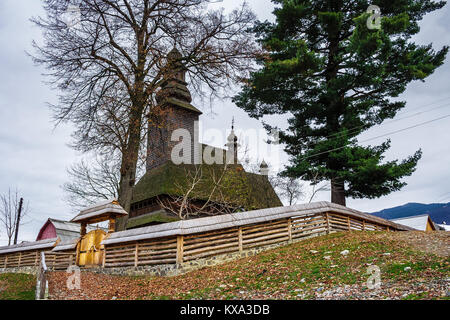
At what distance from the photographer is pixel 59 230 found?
38375 mm

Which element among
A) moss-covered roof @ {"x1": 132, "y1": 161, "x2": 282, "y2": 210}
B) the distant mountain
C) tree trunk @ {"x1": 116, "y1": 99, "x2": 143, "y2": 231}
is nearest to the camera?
tree trunk @ {"x1": 116, "y1": 99, "x2": 143, "y2": 231}

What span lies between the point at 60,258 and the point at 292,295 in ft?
39.9

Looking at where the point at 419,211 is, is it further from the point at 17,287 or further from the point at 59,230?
the point at 17,287

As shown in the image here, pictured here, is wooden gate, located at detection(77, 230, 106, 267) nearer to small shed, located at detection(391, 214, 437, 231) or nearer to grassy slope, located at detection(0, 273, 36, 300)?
grassy slope, located at detection(0, 273, 36, 300)

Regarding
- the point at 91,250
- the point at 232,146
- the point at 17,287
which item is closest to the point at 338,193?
the point at 91,250

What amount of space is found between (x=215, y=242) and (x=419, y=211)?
12404 cm

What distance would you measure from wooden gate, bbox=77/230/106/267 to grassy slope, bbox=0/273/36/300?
6.15 feet

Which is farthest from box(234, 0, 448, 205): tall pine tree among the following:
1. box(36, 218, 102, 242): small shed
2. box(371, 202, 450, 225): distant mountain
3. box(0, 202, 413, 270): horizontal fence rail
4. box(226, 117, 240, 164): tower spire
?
box(371, 202, 450, 225): distant mountain

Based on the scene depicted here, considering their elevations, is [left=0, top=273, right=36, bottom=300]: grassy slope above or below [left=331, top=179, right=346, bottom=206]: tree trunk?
below

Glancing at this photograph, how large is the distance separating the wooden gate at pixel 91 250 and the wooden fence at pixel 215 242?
1.42 feet

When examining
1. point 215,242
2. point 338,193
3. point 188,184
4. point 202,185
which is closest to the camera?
point 215,242

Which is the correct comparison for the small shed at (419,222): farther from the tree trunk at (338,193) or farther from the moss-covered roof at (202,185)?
the tree trunk at (338,193)

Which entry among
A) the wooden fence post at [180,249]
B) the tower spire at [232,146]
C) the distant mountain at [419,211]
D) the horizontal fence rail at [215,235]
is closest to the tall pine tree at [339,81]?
the horizontal fence rail at [215,235]

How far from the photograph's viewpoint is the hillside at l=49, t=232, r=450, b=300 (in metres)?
8.25
